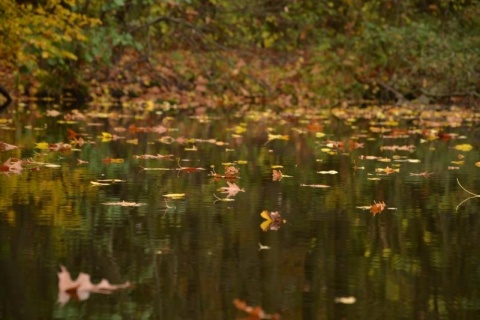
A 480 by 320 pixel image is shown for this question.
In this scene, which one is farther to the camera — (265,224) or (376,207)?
(376,207)

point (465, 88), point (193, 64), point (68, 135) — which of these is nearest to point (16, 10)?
point (68, 135)

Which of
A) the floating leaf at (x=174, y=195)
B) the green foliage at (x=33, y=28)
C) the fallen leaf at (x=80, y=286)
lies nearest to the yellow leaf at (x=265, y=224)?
the floating leaf at (x=174, y=195)

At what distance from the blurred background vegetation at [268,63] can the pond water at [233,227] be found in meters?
7.43

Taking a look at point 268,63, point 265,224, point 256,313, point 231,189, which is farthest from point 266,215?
point 268,63

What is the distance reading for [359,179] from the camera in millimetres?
9062

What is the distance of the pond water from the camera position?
462cm

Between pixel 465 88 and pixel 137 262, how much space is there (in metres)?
16.3

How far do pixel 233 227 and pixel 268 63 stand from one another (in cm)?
1953

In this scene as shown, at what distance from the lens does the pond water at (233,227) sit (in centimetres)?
462

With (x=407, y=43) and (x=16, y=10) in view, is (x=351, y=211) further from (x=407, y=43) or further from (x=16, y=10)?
(x=407, y=43)

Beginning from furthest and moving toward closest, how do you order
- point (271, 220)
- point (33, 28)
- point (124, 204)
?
point (33, 28) < point (124, 204) < point (271, 220)

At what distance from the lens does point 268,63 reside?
84.7ft

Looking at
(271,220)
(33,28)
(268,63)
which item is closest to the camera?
(271,220)

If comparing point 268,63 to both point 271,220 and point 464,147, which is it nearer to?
point 464,147
